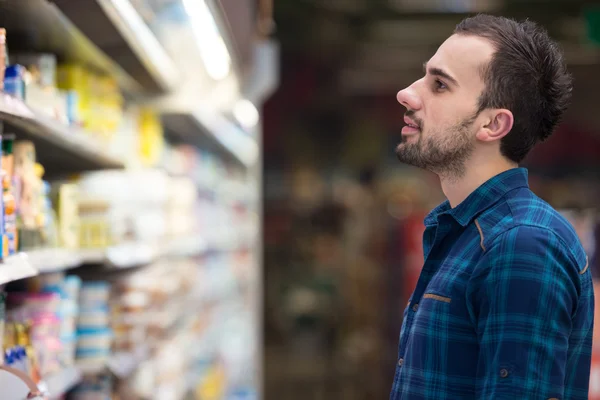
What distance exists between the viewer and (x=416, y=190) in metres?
13.7

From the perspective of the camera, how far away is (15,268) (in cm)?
187

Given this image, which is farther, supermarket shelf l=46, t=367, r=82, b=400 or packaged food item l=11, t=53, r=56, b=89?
packaged food item l=11, t=53, r=56, b=89

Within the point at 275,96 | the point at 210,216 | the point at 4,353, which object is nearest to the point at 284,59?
the point at 275,96

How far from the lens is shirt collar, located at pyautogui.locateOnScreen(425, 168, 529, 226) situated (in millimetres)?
1628

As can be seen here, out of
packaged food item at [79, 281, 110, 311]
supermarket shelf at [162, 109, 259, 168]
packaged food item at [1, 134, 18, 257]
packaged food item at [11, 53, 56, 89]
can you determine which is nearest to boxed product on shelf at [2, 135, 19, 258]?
packaged food item at [1, 134, 18, 257]

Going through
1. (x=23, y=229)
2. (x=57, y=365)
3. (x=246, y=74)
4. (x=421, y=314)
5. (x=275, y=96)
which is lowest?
A: (x=57, y=365)

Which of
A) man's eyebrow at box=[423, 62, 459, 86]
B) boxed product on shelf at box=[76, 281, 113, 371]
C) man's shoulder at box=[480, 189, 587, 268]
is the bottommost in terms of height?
boxed product on shelf at box=[76, 281, 113, 371]

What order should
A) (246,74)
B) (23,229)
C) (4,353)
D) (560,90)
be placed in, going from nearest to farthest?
(560,90) → (4,353) → (23,229) → (246,74)

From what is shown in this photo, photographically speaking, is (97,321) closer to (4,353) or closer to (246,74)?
(4,353)

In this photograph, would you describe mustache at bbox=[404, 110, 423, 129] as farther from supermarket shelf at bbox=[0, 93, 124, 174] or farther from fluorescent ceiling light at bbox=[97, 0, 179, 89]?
fluorescent ceiling light at bbox=[97, 0, 179, 89]

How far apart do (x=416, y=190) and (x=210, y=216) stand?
332 inches

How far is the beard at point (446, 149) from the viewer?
1.67 meters

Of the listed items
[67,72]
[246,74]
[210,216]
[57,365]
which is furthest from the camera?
[210,216]

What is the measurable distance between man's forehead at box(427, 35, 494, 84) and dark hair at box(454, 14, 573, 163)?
0.01 metres
